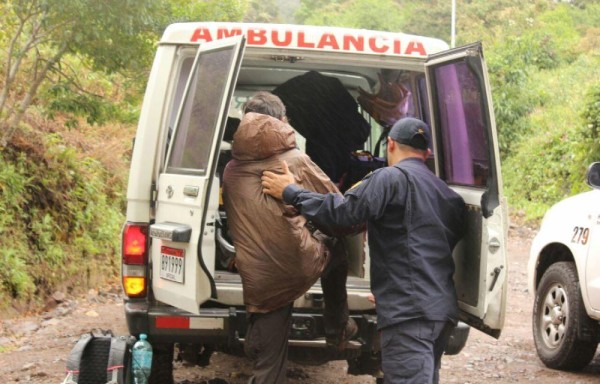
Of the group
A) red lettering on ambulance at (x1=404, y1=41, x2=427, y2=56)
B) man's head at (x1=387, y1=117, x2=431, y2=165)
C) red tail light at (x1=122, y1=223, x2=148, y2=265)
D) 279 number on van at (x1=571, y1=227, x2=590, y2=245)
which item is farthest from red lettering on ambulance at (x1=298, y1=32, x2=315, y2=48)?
279 number on van at (x1=571, y1=227, x2=590, y2=245)

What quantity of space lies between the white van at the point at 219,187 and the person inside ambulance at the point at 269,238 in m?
0.19

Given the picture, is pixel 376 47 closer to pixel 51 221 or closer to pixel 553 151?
pixel 51 221

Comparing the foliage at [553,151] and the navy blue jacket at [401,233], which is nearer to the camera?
the navy blue jacket at [401,233]

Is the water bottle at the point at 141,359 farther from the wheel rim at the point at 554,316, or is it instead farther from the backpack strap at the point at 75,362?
the wheel rim at the point at 554,316

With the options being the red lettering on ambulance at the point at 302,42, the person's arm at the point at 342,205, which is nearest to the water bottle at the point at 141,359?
the person's arm at the point at 342,205

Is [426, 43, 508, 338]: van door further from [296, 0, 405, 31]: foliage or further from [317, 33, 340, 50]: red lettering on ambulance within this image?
[296, 0, 405, 31]: foliage

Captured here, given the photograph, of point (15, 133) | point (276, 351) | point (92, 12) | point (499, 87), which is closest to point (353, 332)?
point (276, 351)

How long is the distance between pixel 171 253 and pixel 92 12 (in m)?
4.50

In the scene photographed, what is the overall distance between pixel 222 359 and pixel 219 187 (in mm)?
2332

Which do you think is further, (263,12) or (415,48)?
(263,12)

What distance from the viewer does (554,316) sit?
641cm

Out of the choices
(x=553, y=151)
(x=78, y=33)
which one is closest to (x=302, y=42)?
(x=78, y=33)

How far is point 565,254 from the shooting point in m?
6.54

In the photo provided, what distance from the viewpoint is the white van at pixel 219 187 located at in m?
4.07
